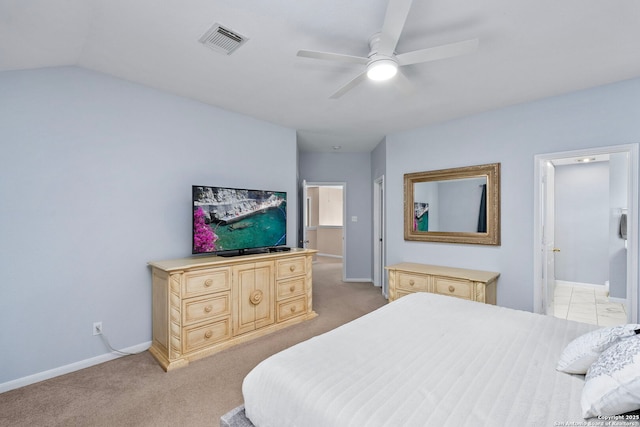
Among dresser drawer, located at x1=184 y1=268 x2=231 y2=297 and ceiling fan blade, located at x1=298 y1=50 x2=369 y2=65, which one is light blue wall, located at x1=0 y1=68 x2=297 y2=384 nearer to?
dresser drawer, located at x1=184 y1=268 x2=231 y2=297

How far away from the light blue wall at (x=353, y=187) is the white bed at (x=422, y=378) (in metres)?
3.74

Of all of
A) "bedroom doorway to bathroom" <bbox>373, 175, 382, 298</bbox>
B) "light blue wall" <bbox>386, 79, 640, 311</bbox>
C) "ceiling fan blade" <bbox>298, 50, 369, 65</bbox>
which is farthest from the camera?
"bedroom doorway to bathroom" <bbox>373, 175, 382, 298</bbox>

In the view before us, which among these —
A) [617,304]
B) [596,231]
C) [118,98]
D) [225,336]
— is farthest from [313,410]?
[596,231]

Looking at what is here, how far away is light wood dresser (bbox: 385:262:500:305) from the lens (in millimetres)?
2959

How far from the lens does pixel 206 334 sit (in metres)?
2.62

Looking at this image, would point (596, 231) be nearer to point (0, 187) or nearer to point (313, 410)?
point (313, 410)

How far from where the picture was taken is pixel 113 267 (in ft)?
8.36

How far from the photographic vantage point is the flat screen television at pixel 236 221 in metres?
2.80

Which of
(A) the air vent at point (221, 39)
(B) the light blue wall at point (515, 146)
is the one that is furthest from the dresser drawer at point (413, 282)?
(A) the air vent at point (221, 39)

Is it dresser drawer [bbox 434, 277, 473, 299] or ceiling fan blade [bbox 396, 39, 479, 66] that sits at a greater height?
ceiling fan blade [bbox 396, 39, 479, 66]

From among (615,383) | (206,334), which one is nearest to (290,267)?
(206,334)

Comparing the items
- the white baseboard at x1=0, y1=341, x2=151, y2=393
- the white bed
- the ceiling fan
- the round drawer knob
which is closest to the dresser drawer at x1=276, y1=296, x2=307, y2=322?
the round drawer knob

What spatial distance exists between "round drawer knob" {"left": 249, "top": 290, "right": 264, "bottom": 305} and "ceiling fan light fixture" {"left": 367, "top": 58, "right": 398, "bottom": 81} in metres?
2.35

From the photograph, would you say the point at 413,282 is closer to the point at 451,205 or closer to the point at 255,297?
the point at 451,205
